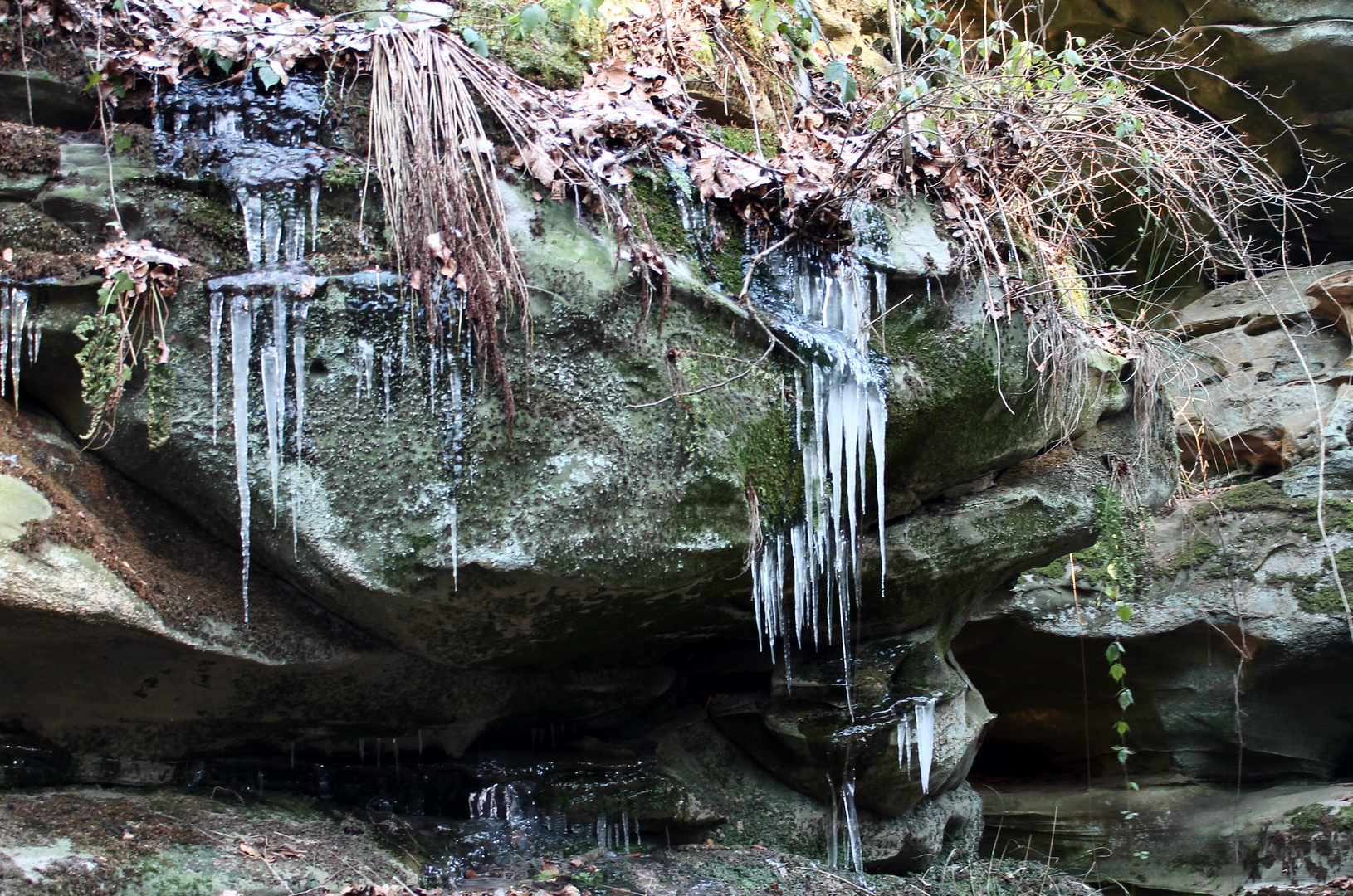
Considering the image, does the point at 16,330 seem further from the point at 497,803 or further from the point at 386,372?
the point at 497,803

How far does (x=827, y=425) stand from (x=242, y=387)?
2460mm

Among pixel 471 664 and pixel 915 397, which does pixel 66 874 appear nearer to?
pixel 471 664

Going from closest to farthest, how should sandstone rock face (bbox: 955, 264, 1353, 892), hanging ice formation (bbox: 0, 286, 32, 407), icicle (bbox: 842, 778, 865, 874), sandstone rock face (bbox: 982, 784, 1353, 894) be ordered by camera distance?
hanging ice formation (bbox: 0, 286, 32, 407) < icicle (bbox: 842, 778, 865, 874) < sandstone rock face (bbox: 982, 784, 1353, 894) < sandstone rock face (bbox: 955, 264, 1353, 892)

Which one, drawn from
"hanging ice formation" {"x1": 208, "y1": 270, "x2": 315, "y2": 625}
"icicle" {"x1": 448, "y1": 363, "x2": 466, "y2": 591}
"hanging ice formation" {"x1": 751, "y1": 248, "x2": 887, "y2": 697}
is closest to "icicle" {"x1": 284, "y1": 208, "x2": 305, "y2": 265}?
"hanging ice formation" {"x1": 208, "y1": 270, "x2": 315, "y2": 625}

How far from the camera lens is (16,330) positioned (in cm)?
363

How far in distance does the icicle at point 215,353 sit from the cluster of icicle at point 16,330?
633 millimetres

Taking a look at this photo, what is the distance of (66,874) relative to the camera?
3410 millimetres

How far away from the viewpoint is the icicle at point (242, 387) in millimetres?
3686

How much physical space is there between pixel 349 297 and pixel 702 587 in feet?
6.57

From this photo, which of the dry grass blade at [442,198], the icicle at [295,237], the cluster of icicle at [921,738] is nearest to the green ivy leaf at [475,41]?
the dry grass blade at [442,198]

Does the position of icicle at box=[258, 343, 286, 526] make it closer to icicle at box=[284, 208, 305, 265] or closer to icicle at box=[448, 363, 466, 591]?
icicle at box=[284, 208, 305, 265]

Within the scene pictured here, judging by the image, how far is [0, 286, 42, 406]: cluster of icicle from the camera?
3635 millimetres

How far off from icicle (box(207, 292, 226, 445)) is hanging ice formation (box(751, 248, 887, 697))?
229cm

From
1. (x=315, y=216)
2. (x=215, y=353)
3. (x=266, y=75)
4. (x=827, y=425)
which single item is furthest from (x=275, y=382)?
(x=827, y=425)
